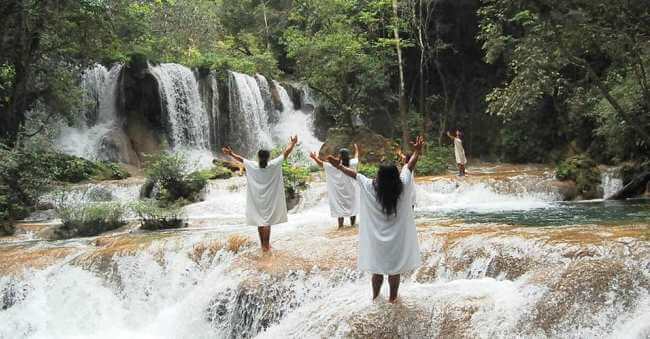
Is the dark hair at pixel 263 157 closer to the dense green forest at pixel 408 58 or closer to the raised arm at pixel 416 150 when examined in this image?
the raised arm at pixel 416 150

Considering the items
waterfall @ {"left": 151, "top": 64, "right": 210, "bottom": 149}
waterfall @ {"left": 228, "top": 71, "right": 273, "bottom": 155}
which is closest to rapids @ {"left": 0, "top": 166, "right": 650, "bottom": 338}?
waterfall @ {"left": 151, "top": 64, "right": 210, "bottom": 149}

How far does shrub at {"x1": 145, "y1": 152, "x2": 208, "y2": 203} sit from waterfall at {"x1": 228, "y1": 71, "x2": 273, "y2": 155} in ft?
33.5

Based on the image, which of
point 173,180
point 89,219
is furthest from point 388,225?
point 173,180

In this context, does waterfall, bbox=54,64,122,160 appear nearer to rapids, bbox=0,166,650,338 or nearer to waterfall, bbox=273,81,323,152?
waterfall, bbox=273,81,323,152

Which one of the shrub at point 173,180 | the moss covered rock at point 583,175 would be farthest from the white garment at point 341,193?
the moss covered rock at point 583,175

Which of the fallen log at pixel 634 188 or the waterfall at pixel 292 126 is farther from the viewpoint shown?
the waterfall at pixel 292 126

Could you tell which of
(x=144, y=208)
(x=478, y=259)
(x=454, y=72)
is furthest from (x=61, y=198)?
(x=454, y=72)

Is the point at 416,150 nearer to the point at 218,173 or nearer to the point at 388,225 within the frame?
the point at 388,225

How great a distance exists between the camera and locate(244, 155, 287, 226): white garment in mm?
8344

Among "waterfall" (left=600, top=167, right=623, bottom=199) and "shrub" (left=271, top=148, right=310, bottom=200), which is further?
"shrub" (left=271, top=148, right=310, bottom=200)

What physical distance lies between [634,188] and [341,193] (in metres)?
9.52

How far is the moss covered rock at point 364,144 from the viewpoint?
23.8 m

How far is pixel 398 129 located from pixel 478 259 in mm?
22678

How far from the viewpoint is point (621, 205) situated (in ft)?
44.8
